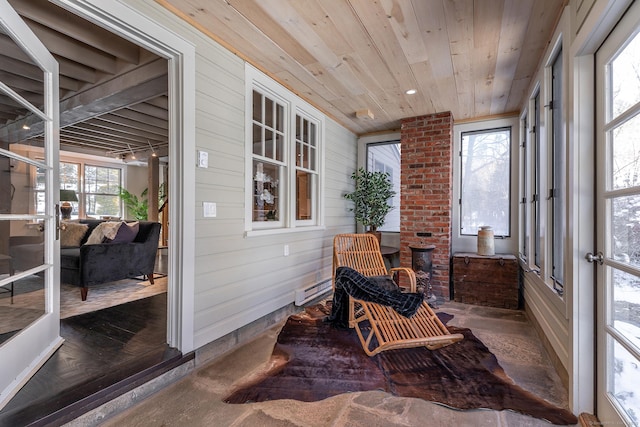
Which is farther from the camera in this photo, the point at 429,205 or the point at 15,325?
the point at 429,205

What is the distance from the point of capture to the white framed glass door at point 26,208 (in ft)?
5.17

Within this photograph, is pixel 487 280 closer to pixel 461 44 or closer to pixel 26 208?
pixel 461 44

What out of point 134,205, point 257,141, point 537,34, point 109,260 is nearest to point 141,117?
point 109,260

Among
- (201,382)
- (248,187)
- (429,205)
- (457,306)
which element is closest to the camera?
(201,382)

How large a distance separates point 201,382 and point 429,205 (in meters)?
3.34

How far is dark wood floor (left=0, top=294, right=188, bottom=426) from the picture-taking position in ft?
4.76

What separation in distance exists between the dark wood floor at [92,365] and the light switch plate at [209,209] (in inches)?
38.7

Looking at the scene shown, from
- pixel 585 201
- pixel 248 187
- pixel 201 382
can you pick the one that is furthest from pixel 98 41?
pixel 585 201

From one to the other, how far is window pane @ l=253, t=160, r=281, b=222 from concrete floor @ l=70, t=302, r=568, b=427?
138 centimetres

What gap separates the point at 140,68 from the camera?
281cm

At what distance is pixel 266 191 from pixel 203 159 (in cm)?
97

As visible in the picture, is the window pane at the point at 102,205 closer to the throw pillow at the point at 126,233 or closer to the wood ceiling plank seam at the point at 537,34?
the throw pillow at the point at 126,233

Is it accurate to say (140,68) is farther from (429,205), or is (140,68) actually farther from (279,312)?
(429,205)

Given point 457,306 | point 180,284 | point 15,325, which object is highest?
point 180,284
